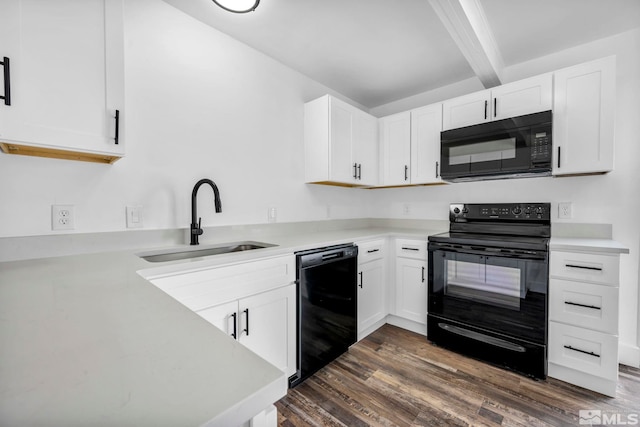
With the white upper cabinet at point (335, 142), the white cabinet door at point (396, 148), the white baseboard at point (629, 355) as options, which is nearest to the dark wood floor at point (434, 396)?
the white baseboard at point (629, 355)

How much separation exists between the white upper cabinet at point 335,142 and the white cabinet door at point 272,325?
122 cm

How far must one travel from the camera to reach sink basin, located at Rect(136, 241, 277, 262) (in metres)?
1.55

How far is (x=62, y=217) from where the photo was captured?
1372 millimetres

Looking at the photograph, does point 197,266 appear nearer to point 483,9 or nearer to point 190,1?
point 190,1

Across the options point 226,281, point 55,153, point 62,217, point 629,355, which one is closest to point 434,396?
point 226,281

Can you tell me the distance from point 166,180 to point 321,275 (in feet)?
Answer: 3.86

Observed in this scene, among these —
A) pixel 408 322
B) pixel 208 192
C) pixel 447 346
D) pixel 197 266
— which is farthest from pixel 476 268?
pixel 208 192

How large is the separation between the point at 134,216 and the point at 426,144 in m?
2.45

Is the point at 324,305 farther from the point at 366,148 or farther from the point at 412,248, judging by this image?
the point at 366,148

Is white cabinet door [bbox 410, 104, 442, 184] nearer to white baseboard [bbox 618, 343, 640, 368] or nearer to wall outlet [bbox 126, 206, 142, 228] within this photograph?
white baseboard [bbox 618, 343, 640, 368]

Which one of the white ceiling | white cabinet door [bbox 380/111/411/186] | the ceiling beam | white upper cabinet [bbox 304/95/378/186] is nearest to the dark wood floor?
white upper cabinet [bbox 304/95/378/186]

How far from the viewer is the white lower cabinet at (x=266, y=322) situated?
1424 millimetres

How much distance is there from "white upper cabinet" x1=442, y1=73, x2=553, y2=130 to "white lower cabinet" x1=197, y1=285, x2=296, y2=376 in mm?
2059

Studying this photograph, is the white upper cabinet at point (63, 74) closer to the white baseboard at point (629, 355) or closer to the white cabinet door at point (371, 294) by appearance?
the white cabinet door at point (371, 294)
